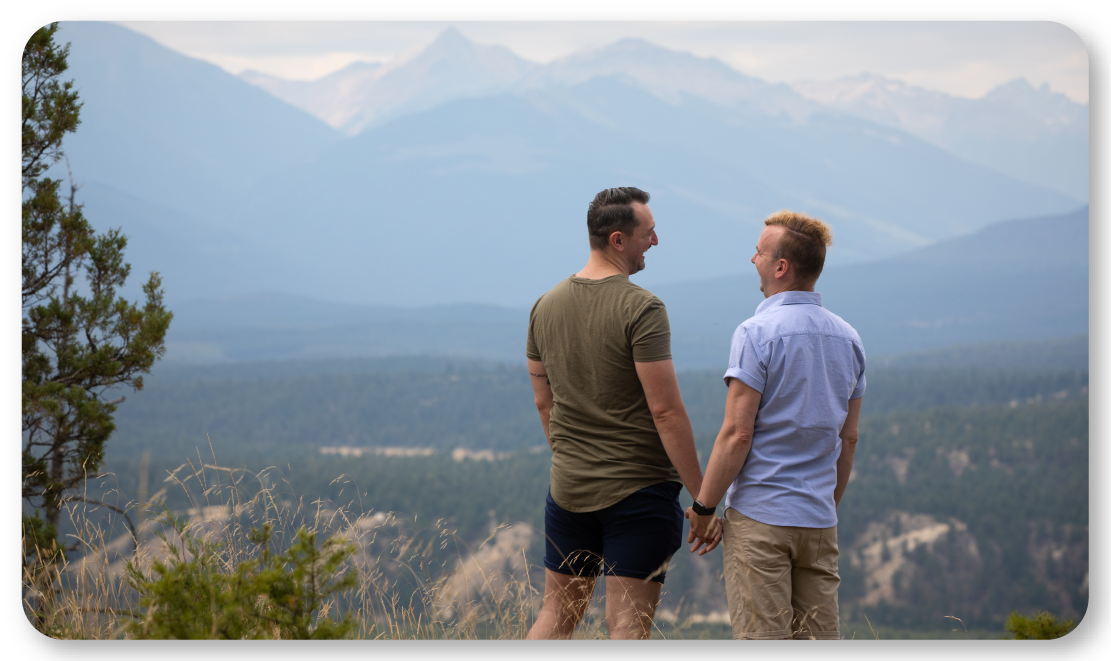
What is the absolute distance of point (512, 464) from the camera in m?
70.7

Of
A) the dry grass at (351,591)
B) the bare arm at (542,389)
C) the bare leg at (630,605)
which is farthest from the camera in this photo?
the dry grass at (351,591)

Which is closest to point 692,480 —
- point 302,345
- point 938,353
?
point 938,353

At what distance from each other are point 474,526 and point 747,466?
57.2 meters

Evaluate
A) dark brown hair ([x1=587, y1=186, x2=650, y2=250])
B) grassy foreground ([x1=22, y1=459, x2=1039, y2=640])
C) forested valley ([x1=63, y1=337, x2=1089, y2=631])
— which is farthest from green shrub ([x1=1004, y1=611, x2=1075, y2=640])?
forested valley ([x1=63, y1=337, x2=1089, y2=631])

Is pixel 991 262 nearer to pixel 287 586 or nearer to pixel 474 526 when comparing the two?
pixel 474 526

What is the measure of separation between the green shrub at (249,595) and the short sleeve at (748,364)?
4.05 feet

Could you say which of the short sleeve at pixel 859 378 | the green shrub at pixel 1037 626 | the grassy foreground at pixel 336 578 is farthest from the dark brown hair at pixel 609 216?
the green shrub at pixel 1037 626

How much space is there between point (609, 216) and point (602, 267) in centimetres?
16

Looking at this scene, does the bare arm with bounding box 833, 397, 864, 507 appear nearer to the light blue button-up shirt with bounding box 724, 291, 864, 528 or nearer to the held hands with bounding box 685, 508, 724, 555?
the light blue button-up shirt with bounding box 724, 291, 864, 528

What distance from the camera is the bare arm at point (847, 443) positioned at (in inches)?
97.5

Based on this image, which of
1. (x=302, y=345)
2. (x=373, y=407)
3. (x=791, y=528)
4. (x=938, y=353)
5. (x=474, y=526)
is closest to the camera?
(x=791, y=528)

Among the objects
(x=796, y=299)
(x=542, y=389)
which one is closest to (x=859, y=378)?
(x=796, y=299)

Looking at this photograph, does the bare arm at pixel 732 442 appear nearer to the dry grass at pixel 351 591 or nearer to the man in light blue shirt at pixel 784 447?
the man in light blue shirt at pixel 784 447

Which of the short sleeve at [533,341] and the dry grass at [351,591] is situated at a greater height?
the short sleeve at [533,341]
